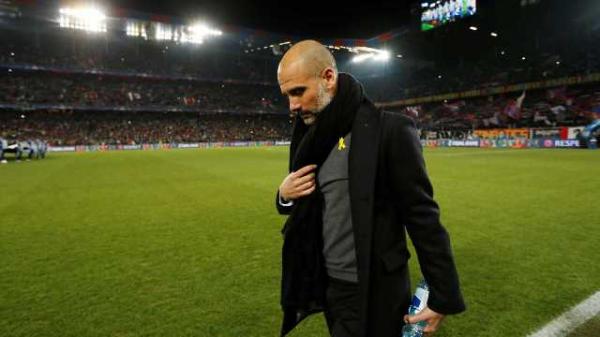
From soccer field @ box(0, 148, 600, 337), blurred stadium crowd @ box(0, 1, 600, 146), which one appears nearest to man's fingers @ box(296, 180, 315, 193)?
soccer field @ box(0, 148, 600, 337)

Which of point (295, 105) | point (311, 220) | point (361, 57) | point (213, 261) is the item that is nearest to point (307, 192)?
point (311, 220)

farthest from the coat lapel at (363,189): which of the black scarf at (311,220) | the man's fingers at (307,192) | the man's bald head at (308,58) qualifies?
the man's bald head at (308,58)

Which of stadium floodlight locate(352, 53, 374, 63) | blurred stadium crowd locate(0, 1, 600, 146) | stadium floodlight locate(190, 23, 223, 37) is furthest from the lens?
stadium floodlight locate(352, 53, 374, 63)

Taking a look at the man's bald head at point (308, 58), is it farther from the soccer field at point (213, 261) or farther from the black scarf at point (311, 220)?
Result: the soccer field at point (213, 261)

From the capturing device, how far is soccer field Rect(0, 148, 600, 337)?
12.2 feet

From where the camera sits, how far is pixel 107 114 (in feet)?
185

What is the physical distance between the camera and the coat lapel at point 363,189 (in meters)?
1.74

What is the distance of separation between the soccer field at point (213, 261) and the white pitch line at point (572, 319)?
→ 90 mm

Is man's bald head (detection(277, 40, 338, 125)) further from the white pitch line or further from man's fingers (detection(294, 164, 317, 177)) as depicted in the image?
the white pitch line

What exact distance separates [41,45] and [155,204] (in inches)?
2192

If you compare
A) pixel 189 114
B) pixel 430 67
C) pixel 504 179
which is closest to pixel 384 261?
pixel 504 179

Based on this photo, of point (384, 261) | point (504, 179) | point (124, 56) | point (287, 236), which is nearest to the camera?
point (384, 261)

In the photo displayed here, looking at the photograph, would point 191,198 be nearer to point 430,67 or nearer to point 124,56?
point 124,56

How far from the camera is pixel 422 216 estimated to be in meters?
1.74
